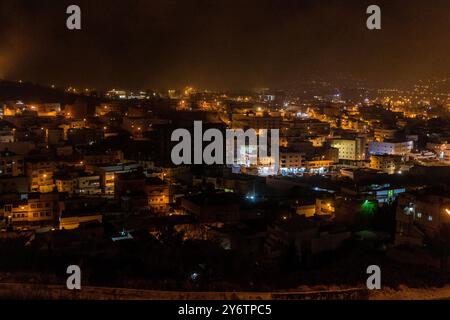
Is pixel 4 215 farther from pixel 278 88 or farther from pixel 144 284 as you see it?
pixel 278 88

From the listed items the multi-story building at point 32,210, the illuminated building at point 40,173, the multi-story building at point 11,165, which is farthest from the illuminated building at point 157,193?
the multi-story building at point 11,165

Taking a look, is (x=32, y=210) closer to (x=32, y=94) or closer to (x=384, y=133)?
(x=384, y=133)

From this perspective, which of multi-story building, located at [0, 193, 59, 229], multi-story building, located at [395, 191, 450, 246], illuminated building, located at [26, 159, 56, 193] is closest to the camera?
multi-story building, located at [395, 191, 450, 246]

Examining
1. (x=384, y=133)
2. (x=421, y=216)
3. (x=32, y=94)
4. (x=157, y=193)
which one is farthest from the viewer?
(x=32, y=94)

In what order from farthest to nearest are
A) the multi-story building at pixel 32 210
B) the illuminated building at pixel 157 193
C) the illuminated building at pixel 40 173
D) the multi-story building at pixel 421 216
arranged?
the illuminated building at pixel 40 173
the illuminated building at pixel 157 193
the multi-story building at pixel 32 210
the multi-story building at pixel 421 216

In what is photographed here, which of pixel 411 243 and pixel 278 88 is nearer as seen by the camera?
pixel 411 243

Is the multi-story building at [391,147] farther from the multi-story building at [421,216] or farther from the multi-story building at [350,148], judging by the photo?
the multi-story building at [421,216]

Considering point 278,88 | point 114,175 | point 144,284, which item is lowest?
point 144,284

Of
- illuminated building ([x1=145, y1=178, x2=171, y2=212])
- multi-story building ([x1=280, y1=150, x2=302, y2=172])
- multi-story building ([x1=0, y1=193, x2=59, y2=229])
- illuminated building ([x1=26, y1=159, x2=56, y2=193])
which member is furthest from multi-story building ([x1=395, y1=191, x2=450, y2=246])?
multi-story building ([x1=280, y1=150, x2=302, y2=172])

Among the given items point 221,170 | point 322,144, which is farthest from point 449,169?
point 221,170

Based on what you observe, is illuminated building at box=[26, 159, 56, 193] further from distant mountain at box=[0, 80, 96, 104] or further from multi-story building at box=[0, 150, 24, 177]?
distant mountain at box=[0, 80, 96, 104]

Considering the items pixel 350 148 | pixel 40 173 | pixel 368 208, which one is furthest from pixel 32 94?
pixel 368 208
